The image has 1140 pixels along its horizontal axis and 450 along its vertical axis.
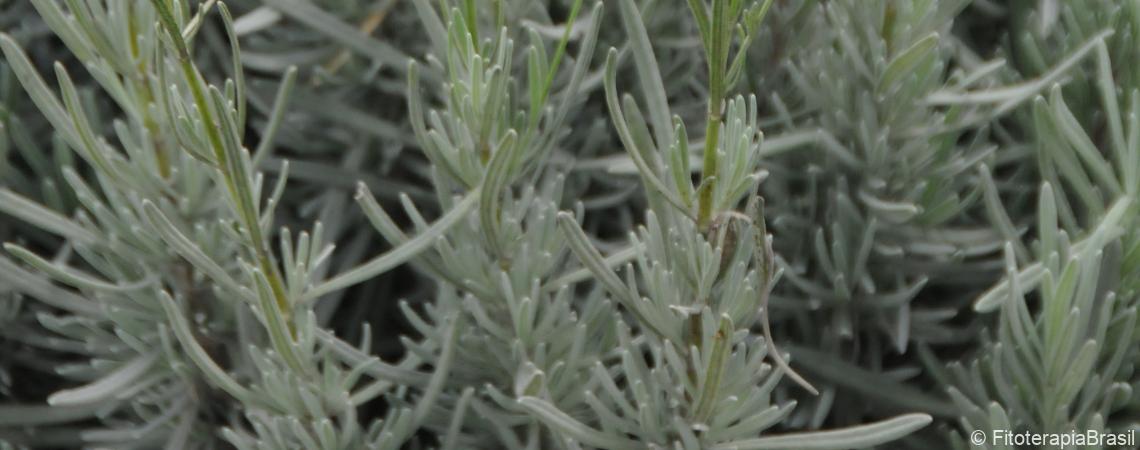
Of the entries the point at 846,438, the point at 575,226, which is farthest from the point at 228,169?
the point at 846,438

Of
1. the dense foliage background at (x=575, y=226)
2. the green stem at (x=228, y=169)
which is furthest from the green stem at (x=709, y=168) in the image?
the green stem at (x=228, y=169)

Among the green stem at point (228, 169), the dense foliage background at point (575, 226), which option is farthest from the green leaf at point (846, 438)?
the green stem at point (228, 169)

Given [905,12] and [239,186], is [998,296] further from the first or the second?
[239,186]

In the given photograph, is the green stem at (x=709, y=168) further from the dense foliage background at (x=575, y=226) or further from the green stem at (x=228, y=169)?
the green stem at (x=228, y=169)

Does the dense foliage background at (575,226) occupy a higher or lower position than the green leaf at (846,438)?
higher

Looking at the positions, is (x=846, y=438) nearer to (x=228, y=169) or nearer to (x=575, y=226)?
(x=575, y=226)

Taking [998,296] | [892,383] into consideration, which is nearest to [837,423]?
[892,383]

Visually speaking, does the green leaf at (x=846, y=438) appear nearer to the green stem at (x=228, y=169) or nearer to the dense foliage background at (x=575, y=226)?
the dense foliage background at (x=575, y=226)

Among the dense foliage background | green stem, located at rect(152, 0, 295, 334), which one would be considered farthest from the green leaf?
green stem, located at rect(152, 0, 295, 334)
